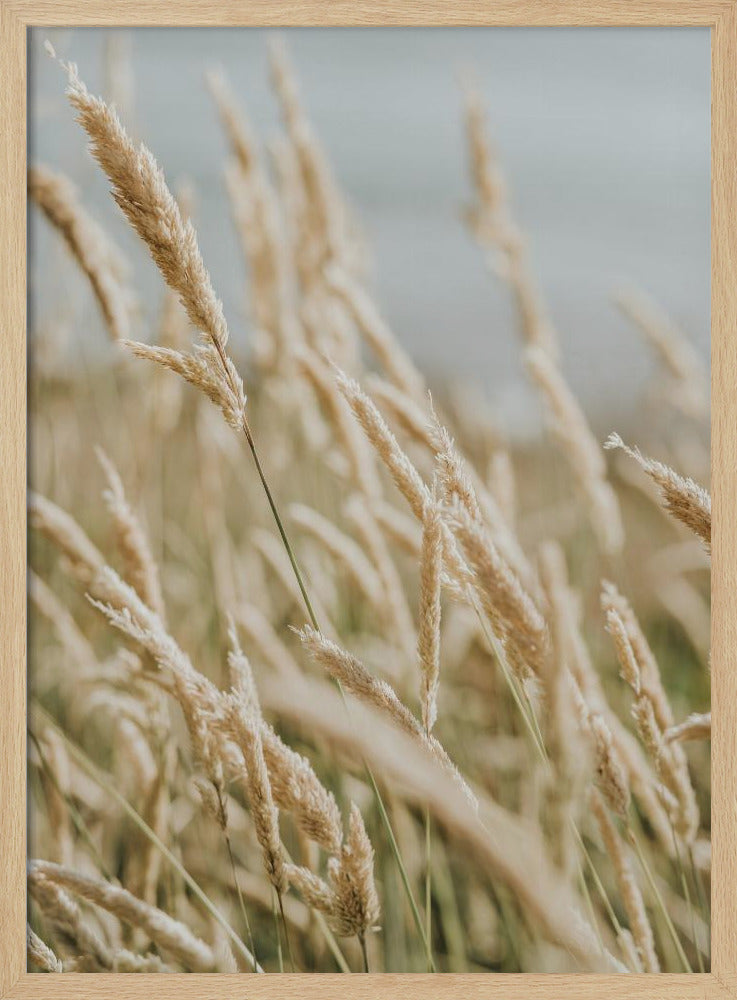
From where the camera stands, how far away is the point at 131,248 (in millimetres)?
1003

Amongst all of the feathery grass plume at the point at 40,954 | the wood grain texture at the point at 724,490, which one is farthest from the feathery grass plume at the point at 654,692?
the feathery grass plume at the point at 40,954

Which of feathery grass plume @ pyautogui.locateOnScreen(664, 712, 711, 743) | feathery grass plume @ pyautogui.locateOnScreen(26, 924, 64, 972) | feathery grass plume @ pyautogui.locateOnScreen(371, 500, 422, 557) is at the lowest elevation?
feathery grass plume @ pyautogui.locateOnScreen(26, 924, 64, 972)

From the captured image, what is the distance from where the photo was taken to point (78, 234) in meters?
0.87

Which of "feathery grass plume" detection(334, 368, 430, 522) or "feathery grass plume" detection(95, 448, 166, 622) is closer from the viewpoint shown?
"feathery grass plume" detection(334, 368, 430, 522)

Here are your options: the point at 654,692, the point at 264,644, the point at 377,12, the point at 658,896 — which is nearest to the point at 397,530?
the point at 264,644

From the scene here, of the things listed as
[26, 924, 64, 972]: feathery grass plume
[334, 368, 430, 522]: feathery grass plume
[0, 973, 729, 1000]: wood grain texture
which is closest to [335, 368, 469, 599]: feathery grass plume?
[334, 368, 430, 522]: feathery grass plume

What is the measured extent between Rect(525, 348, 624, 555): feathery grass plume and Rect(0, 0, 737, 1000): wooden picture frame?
16 cm

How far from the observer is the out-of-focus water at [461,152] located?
87 centimetres

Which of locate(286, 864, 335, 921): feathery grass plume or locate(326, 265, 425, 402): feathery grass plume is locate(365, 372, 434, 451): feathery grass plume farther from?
locate(286, 864, 335, 921): feathery grass plume

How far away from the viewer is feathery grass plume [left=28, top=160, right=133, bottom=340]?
33.9 inches

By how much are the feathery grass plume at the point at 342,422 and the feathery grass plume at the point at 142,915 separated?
467mm

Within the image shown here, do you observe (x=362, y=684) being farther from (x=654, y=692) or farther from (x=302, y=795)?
(x=654, y=692)

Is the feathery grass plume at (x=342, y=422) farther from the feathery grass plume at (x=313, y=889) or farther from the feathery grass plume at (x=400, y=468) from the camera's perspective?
the feathery grass plume at (x=313, y=889)

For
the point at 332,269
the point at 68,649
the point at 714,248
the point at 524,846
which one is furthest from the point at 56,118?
the point at 524,846
